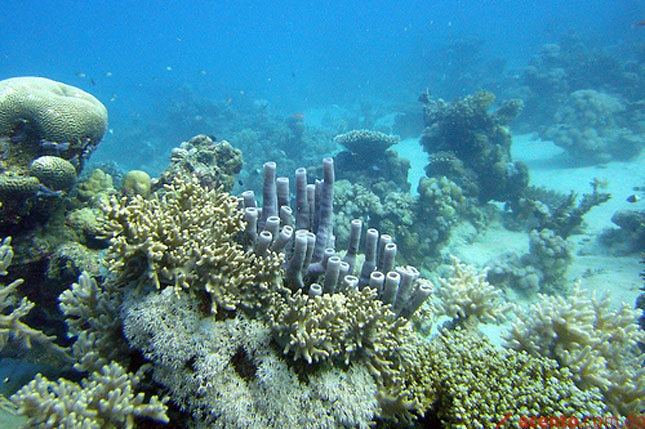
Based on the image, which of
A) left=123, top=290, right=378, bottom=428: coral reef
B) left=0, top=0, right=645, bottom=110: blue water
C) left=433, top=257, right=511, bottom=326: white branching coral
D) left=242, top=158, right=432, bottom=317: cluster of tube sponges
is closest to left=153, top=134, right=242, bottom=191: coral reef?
left=242, top=158, right=432, bottom=317: cluster of tube sponges

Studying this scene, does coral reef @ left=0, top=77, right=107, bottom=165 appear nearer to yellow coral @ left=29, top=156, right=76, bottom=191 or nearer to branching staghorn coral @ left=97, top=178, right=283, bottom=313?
yellow coral @ left=29, top=156, right=76, bottom=191

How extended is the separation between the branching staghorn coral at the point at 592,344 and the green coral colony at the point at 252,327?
0.02 meters

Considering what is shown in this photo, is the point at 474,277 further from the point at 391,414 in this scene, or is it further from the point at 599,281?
the point at 599,281

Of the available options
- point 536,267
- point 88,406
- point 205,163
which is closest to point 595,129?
point 536,267

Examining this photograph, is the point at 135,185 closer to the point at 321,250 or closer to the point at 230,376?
the point at 321,250

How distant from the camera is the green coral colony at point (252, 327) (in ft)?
6.91

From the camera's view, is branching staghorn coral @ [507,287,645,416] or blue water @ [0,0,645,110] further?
blue water @ [0,0,645,110]

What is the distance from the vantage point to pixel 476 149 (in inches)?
438

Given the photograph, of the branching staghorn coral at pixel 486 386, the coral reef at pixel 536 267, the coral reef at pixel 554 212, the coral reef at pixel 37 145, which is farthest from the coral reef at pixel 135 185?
the coral reef at pixel 554 212

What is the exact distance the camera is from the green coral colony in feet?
6.91

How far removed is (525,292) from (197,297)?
333 inches

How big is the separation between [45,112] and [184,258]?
3.49 meters

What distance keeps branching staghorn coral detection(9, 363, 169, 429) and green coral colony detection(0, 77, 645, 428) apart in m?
0.01

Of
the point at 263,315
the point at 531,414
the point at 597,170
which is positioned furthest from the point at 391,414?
the point at 597,170
